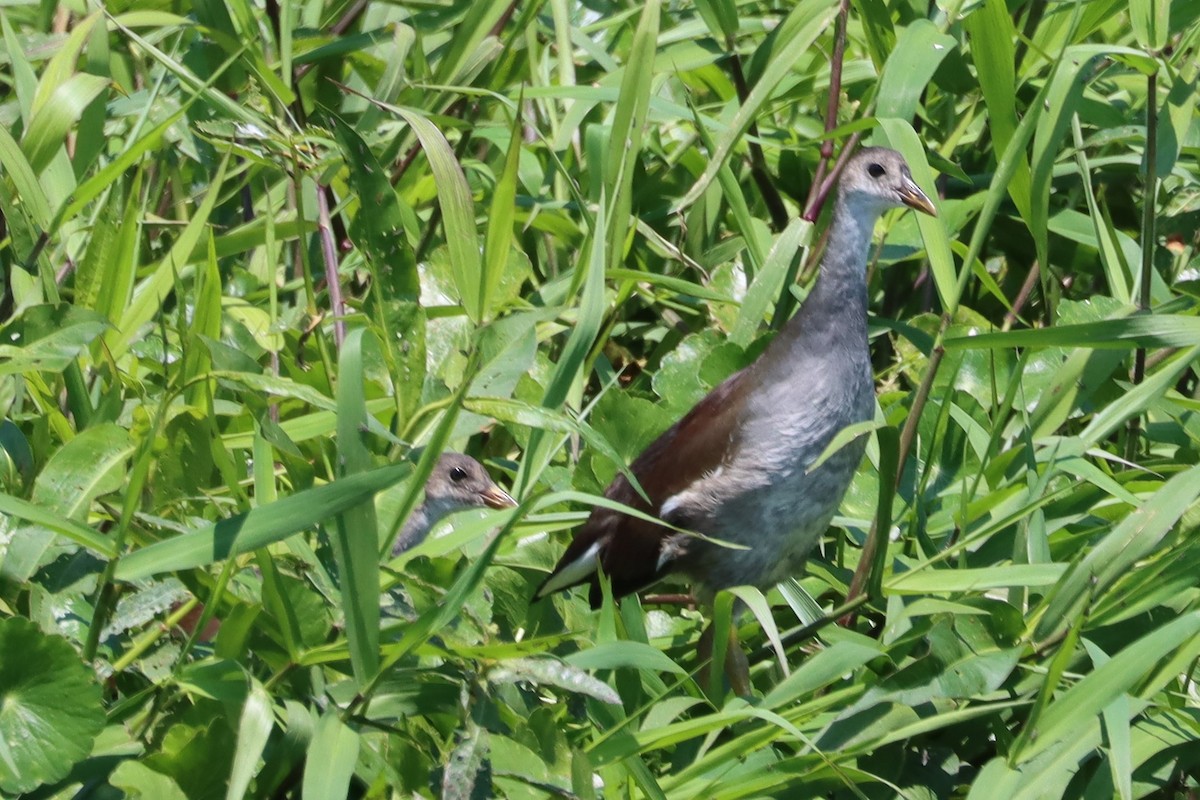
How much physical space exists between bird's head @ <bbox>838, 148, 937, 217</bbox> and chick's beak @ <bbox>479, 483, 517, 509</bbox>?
881 millimetres

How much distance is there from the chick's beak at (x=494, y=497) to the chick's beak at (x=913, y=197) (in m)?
0.96

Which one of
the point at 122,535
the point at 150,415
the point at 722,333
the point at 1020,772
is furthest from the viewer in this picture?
the point at 722,333

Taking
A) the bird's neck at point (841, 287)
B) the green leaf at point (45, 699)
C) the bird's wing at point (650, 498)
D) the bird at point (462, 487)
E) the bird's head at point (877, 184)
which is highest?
the bird's head at point (877, 184)

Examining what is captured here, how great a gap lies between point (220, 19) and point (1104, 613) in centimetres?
221

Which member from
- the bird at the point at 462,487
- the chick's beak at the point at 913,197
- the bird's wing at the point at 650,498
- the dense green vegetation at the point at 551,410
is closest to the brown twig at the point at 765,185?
the dense green vegetation at the point at 551,410

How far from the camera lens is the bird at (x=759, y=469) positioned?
2.74 meters

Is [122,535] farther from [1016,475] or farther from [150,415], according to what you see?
[1016,475]

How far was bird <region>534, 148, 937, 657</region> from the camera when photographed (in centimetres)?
274

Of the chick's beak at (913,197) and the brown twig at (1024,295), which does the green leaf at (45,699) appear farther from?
the brown twig at (1024,295)

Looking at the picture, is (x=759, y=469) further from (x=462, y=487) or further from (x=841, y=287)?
(x=462, y=487)

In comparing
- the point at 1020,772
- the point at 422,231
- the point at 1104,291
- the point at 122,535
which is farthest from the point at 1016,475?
the point at 122,535

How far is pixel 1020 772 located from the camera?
6.89 feet

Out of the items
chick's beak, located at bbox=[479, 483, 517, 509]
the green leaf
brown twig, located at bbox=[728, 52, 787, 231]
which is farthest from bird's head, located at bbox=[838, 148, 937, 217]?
the green leaf

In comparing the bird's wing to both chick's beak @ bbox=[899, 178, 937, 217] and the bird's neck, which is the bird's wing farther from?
chick's beak @ bbox=[899, 178, 937, 217]
